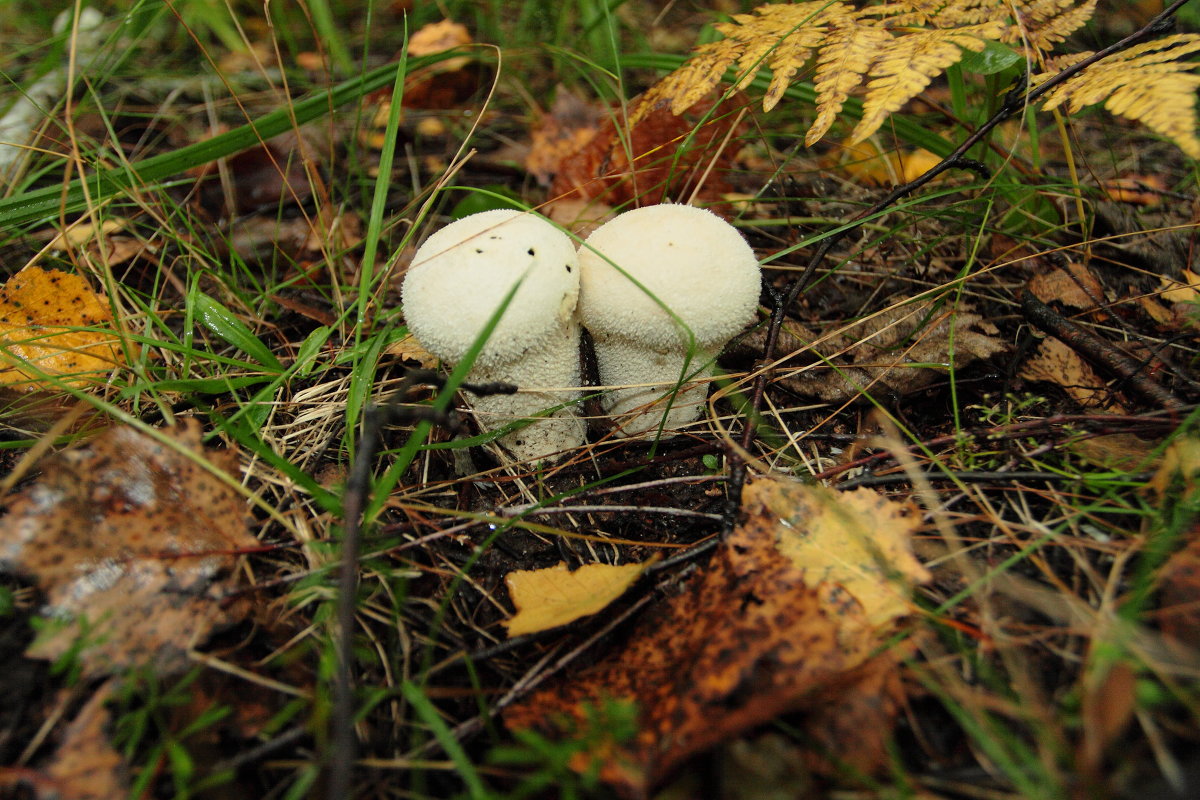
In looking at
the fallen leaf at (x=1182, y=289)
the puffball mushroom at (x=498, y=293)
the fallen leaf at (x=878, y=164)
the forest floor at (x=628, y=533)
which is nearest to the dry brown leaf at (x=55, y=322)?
the forest floor at (x=628, y=533)

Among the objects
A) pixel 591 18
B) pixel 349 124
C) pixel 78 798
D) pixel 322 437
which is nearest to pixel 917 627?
pixel 78 798

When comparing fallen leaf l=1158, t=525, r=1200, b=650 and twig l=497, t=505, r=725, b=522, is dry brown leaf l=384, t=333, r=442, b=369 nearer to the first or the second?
twig l=497, t=505, r=725, b=522

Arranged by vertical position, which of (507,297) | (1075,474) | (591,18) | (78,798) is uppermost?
(591,18)

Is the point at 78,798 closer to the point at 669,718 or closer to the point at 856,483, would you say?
the point at 669,718

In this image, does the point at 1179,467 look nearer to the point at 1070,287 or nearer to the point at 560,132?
the point at 1070,287

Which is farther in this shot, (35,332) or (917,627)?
(35,332)

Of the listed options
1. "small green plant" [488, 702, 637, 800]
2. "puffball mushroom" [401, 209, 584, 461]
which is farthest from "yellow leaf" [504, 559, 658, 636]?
"puffball mushroom" [401, 209, 584, 461]

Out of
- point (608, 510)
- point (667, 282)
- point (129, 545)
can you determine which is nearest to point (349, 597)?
point (129, 545)
